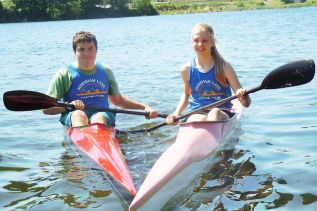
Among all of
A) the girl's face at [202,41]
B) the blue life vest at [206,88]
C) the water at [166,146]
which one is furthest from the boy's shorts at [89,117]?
the girl's face at [202,41]

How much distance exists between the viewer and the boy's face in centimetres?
609

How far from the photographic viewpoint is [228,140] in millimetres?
5973

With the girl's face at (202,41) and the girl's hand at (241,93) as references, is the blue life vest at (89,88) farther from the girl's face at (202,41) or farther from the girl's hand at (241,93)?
the girl's hand at (241,93)

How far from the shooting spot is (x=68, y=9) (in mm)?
72375

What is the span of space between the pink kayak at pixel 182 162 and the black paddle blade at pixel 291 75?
721 millimetres

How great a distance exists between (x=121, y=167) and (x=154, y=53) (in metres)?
15.3

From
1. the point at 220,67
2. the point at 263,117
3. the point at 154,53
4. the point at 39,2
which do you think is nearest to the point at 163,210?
the point at 220,67

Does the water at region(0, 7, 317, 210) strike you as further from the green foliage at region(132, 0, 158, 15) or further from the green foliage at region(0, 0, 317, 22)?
the green foliage at region(132, 0, 158, 15)

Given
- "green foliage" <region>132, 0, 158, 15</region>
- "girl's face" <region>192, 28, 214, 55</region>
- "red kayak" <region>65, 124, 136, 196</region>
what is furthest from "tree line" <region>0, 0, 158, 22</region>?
"red kayak" <region>65, 124, 136, 196</region>

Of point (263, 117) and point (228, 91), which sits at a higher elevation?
point (228, 91)

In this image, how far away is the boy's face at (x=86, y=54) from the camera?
6086 millimetres

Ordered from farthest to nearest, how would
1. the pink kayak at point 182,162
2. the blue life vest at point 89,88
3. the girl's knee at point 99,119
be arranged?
the blue life vest at point 89,88
the girl's knee at point 99,119
the pink kayak at point 182,162

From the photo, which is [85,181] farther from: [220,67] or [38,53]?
[38,53]

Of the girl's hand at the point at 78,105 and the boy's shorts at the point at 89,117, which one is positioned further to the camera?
the boy's shorts at the point at 89,117
